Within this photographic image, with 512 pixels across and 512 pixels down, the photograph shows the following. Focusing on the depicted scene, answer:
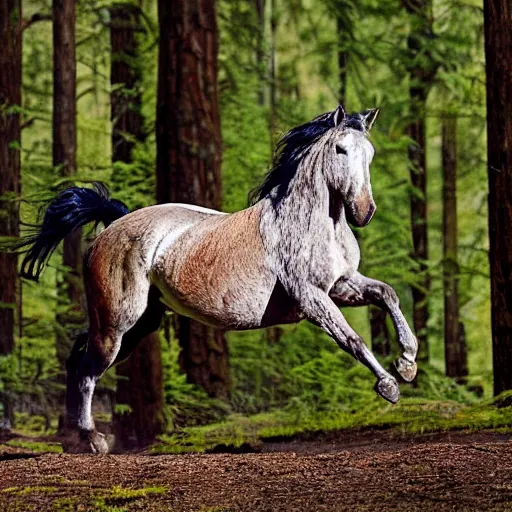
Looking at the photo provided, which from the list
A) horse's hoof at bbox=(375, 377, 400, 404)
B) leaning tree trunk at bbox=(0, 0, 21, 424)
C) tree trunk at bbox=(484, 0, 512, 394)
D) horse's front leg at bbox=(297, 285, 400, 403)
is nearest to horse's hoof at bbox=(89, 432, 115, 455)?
horse's front leg at bbox=(297, 285, 400, 403)

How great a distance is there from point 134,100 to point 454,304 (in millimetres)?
6152

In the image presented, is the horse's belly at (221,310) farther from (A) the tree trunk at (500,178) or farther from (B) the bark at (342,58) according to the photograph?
(B) the bark at (342,58)

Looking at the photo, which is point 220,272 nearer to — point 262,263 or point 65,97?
point 262,263

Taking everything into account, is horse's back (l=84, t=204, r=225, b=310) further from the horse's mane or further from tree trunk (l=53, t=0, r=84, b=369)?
tree trunk (l=53, t=0, r=84, b=369)

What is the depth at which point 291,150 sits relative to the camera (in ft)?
24.2

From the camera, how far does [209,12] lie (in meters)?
12.4

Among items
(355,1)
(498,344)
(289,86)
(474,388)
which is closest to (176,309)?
(498,344)

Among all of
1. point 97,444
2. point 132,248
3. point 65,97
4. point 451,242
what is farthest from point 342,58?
point 97,444

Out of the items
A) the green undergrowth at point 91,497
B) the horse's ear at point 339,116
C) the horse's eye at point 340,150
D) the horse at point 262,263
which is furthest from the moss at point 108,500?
the horse's ear at point 339,116

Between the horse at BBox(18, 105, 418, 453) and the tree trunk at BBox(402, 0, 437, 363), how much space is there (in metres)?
8.45

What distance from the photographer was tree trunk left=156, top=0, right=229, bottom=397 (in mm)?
11961

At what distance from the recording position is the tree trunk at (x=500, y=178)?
8711mm

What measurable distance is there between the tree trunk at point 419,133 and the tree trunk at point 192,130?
439 centimetres

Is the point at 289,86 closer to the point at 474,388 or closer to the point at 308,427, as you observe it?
the point at 474,388
